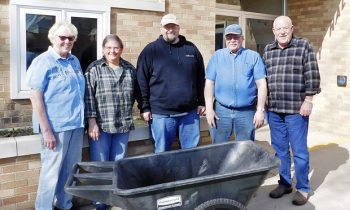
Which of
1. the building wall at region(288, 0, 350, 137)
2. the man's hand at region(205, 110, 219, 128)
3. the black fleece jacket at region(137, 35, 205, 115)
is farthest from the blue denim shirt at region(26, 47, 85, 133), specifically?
the building wall at region(288, 0, 350, 137)

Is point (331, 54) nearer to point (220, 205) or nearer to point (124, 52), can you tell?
point (124, 52)

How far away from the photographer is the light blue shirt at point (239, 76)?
3.96m

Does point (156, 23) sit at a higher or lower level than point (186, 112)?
higher

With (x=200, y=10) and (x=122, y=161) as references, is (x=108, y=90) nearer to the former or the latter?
(x=122, y=161)

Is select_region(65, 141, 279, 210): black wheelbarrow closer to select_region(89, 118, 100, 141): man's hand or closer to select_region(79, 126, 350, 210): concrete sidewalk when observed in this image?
select_region(89, 118, 100, 141): man's hand

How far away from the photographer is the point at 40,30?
16.7 ft

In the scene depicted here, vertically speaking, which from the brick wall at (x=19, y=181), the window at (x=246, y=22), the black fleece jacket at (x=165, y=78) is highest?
the window at (x=246, y=22)

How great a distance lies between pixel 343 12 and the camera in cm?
754

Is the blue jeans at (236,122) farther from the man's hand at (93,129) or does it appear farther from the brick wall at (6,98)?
the brick wall at (6,98)

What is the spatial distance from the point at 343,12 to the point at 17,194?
6585mm

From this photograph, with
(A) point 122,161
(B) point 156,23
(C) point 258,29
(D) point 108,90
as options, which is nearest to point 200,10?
(B) point 156,23

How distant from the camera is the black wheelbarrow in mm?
2709

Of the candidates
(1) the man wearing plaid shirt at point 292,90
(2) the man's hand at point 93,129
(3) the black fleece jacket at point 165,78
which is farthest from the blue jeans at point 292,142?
(2) the man's hand at point 93,129

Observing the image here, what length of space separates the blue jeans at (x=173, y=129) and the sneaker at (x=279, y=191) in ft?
3.42
